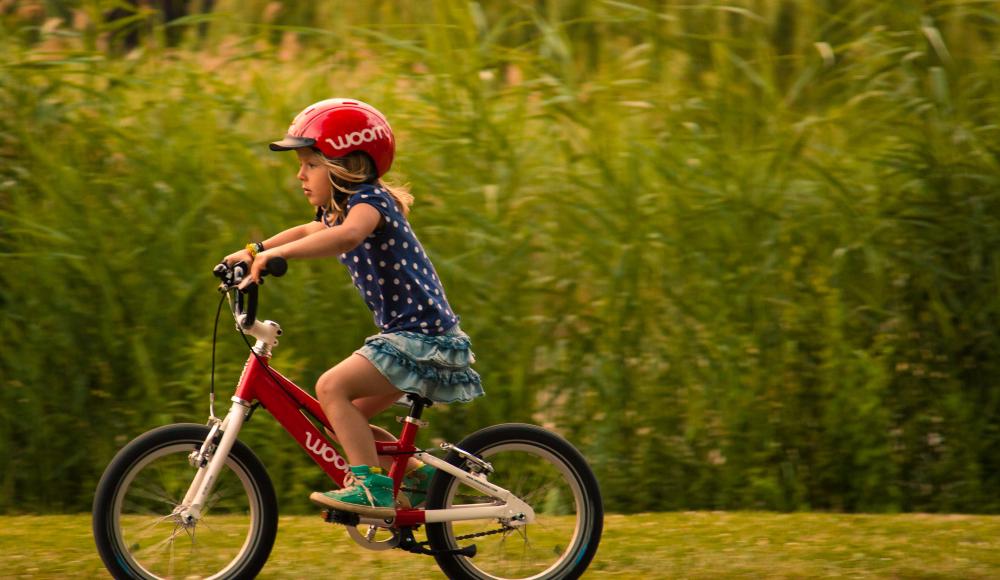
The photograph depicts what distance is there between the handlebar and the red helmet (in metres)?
0.42

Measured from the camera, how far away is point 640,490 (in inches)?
284

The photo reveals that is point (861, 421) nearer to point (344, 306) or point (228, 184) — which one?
point (344, 306)

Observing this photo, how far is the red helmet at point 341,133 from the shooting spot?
4.70 meters

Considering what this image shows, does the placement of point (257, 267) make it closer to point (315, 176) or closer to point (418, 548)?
point (315, 176)

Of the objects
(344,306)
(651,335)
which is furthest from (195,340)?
(651,335)

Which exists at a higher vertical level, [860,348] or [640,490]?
[860,348]

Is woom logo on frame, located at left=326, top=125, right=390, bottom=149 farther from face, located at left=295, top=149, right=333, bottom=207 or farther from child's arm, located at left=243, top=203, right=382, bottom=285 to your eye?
child's arm, located at left=243, top=203, right=382, bottom=285

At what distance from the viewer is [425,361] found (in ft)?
15.4

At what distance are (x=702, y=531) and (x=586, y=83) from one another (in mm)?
2789

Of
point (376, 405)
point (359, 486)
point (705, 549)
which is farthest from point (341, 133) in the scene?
point (705, 549)

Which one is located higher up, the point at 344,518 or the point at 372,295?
the point at 372,295

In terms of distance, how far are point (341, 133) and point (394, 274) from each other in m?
0.49

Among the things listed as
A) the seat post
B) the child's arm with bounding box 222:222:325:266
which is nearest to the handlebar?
the child's arm with bounding box 222:222:325:266

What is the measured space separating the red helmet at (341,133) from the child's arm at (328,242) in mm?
242
